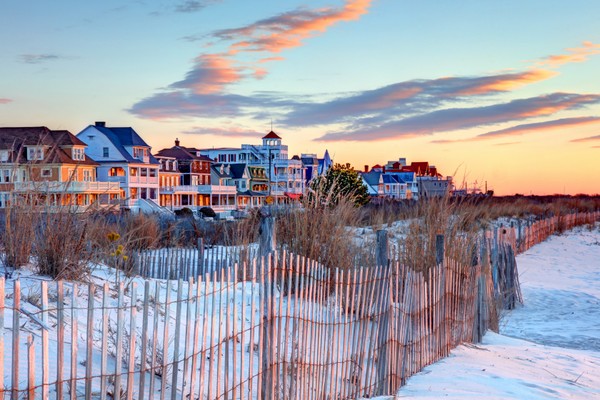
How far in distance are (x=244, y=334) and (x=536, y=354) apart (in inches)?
197

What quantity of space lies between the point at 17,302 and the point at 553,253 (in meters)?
22.6

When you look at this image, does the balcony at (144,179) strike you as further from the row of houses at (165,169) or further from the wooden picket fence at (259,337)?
the wooden picket fence at (259,337)

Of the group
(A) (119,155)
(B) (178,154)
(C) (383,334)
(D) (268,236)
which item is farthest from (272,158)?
(C) (383,334)

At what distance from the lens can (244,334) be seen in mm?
5266

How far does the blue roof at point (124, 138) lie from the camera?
55781mm

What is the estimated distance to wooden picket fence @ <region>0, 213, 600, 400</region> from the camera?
3416 mm

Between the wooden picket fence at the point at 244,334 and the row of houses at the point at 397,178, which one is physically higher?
the row of houses at the point at 397,178

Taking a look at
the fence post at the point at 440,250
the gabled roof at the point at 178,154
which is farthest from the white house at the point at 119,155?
A: the fence post at the point at 440,250

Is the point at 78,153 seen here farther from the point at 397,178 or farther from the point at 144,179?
the point at 397,178

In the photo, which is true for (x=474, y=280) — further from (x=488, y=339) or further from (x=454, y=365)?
(x=454, y=365)

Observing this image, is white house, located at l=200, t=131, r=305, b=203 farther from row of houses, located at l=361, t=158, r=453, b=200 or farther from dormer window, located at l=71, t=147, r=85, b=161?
dormer window, located at l=71, t=147, r=85, b=161

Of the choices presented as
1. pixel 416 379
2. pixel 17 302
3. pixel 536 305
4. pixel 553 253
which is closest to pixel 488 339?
pixel 416 379

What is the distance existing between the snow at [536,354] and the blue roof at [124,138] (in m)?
43.8

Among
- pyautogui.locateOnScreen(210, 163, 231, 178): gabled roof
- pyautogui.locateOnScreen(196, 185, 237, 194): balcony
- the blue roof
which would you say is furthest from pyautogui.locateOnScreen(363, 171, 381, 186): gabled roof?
the blue roof
